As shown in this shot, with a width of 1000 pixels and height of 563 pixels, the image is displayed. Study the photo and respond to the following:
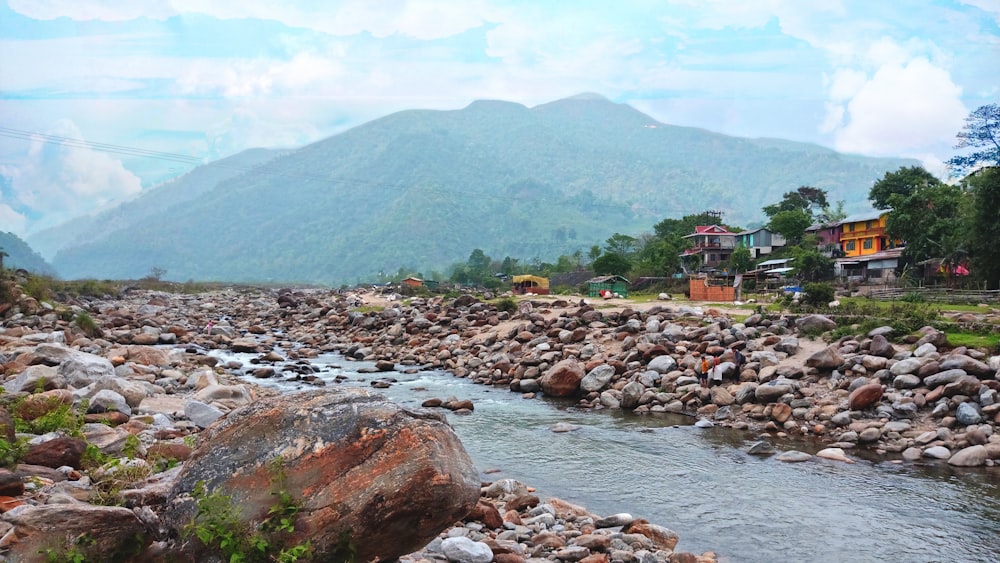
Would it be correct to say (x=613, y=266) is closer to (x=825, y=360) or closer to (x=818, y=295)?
(x=818, y=295)

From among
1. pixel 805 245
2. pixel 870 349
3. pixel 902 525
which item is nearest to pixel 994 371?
pixel 870 349

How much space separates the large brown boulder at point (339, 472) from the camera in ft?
19.5

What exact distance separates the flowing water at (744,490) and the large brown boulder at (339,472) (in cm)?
580

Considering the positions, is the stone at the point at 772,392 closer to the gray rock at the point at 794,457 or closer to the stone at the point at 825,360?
the stone at the point at 825,360

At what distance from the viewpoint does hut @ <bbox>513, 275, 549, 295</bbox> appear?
6273 centimetres

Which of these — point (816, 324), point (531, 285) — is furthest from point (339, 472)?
point (531, 285)

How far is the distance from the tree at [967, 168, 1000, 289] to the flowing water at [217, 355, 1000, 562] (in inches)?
946

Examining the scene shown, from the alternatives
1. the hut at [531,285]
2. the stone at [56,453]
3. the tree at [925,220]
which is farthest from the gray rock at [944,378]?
the hut at [531,285]

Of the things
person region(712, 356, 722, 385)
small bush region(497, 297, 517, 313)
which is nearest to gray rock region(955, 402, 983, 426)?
person region(712, 356, 722, 385)

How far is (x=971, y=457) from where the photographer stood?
48.4ft

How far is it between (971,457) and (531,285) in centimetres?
4985

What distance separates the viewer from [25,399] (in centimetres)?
1173

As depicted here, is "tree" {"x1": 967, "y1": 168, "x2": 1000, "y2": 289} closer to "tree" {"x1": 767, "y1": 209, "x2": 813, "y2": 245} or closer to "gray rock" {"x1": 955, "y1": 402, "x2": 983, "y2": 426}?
"gray rock" {"x1": 955, "y1": 402, "x2": 983, "y2": 426}

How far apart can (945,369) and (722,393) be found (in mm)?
5783
